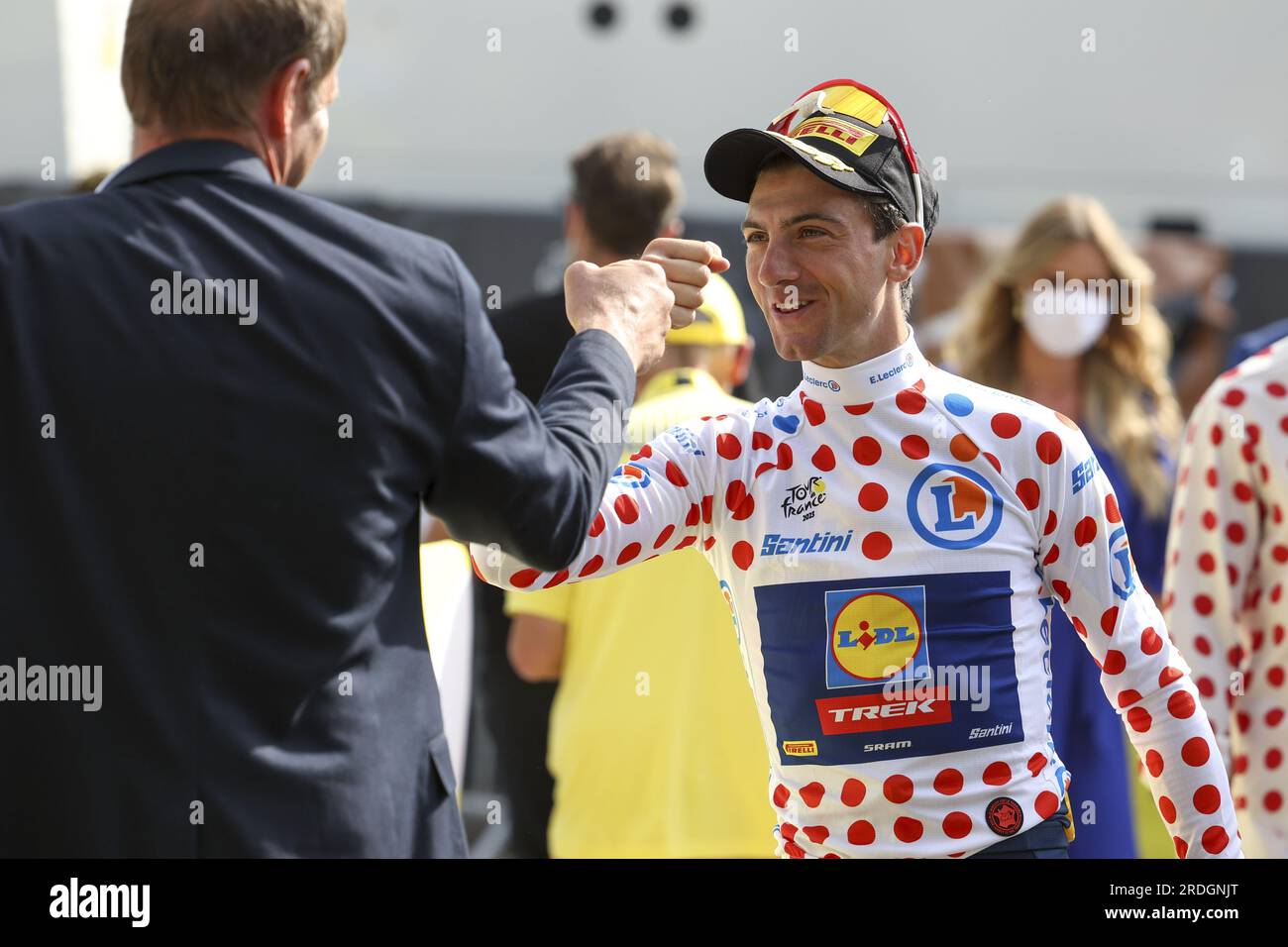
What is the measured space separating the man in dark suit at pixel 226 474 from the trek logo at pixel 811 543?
48 cm

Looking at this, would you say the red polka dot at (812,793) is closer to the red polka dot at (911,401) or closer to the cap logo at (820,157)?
the red polka dot at (911,401)

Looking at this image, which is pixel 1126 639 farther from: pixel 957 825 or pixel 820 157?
pixel 820 157

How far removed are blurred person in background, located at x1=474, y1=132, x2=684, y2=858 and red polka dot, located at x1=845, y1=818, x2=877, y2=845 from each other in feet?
6.02

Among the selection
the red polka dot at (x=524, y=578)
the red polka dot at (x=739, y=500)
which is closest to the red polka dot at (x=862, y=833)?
the red polka dot at (x=739, y=500)

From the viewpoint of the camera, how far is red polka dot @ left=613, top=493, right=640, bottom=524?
2.25m

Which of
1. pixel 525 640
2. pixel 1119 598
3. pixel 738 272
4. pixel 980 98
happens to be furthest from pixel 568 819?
pixel 980 98

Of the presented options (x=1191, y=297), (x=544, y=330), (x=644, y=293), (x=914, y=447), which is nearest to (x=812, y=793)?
(x=914, y=447)

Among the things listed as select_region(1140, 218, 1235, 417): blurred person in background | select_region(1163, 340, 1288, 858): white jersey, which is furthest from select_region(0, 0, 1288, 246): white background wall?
select_region(1163, 340, 1288, 858): white jersey

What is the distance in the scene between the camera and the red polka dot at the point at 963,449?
231 cm

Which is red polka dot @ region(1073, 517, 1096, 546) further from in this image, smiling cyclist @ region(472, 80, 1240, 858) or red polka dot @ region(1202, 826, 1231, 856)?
red polka dot @ region(1202, 826, 1231, 856)

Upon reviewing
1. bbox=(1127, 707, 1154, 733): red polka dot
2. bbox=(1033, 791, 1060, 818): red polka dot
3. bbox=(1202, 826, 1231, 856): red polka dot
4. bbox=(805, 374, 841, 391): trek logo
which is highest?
bbox=(805, 374, 841, 391): trek logo

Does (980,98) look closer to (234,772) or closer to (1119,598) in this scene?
(1119,598)

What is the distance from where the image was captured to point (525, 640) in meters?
3.70

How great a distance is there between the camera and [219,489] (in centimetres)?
175
